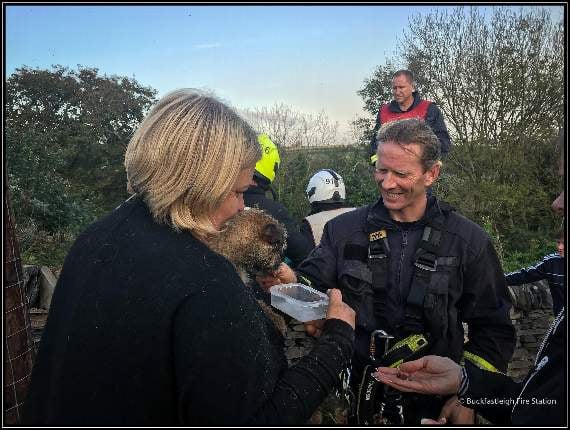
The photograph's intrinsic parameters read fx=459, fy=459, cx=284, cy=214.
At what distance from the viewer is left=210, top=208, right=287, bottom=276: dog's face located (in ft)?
10.1

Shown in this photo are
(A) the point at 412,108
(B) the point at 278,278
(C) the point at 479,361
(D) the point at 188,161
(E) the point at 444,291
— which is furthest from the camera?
(A) the point at 412,108

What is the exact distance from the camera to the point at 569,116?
2338 mm

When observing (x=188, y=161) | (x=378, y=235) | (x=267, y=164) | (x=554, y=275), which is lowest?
(x=554, y=275)

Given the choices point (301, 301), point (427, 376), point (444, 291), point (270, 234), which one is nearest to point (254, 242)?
point (270, 234)

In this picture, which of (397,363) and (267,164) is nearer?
(397,363)

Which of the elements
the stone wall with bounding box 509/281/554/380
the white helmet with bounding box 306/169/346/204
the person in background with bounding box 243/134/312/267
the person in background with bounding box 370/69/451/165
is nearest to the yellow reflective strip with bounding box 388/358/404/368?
the person in background with bounding box 243/134/312/267

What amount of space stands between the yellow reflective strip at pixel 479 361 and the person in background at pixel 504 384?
0.33 feet

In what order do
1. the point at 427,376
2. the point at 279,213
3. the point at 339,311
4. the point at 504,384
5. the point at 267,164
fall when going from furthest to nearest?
the point at 267,164 < the point at 279,213 < the point at 427,376 < the point at 504,384 < the point at 339,311

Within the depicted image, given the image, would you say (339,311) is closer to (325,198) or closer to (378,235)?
(378,235)

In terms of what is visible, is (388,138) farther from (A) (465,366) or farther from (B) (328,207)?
(B) (328,207)

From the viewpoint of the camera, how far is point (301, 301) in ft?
8.97

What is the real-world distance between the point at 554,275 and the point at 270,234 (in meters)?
2.07

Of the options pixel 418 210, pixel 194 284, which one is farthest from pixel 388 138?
pixel 194 284

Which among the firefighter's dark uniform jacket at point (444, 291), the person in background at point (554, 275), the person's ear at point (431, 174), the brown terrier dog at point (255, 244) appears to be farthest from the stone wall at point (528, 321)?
the brown terrier dog at point (255, 244)
